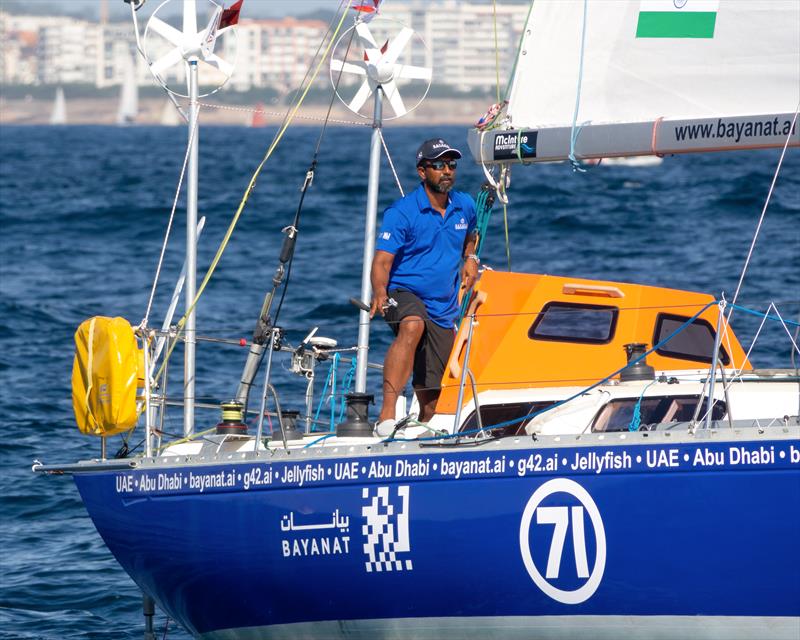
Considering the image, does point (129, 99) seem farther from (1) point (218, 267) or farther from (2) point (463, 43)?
(1) point (218, 267)

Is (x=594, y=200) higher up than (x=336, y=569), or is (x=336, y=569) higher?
(x=336, y=569)

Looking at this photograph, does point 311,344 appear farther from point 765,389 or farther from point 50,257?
point 50,257

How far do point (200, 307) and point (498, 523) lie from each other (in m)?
13.3

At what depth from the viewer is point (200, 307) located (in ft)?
65.3

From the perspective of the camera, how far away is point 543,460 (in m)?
6.91

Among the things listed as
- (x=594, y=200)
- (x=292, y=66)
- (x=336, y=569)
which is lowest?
(x=292, y=66)

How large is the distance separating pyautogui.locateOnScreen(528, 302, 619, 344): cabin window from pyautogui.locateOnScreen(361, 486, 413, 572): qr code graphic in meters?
1.65

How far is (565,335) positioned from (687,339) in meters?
0.78

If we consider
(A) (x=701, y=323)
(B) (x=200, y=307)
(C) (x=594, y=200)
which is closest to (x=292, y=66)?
(C) (x=594, y=200)

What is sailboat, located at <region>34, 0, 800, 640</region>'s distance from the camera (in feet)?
21.9

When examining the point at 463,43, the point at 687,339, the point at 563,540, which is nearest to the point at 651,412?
the point at 563,540

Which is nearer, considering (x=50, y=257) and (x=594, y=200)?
(x=50, y=257)

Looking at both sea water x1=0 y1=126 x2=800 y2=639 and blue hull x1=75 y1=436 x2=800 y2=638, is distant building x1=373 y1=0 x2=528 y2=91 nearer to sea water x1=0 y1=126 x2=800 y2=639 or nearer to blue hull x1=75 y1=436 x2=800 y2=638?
sea water x1=0 y1=126 x2=800 y2=639

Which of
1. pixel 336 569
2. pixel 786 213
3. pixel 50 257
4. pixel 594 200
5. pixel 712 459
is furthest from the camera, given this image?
pixel 594 200
